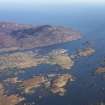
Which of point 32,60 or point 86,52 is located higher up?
point 86,52

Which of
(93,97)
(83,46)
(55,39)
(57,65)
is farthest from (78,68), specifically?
(55,39)

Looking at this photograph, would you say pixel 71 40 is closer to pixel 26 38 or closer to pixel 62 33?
pixel 62 33

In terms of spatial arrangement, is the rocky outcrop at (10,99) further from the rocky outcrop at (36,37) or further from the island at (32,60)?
→ the rocky outcrop at (36,37)

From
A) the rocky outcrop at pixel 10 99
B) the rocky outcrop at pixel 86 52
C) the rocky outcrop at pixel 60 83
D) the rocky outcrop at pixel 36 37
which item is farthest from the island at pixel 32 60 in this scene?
the rocky outcrop at pixel 10 99

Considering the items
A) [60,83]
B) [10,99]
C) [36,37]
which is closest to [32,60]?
[60,83]

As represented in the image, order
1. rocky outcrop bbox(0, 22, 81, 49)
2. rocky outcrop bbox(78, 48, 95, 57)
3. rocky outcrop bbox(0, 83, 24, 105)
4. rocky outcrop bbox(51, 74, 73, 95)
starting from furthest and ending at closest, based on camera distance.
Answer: rocky outcrop bbox(0, 22, 81, 49) → rocky outcrop bbox(78, 48, 95, 57) → rocky outcrop bbox(51, 74, 73, 95) → rocky outcrop bbox(0, 83, 24, 105)

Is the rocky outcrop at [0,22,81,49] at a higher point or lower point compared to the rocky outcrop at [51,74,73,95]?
lower

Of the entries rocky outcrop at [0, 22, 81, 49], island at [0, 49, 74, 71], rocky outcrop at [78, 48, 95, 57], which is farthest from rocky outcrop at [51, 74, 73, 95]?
rocky outcrop at [0, 22, 81, 49]

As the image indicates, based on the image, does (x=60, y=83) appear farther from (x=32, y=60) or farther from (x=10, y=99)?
(x=32, y=60)

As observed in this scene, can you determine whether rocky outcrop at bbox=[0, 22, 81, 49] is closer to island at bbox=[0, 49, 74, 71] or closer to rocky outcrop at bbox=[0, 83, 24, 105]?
island at bbox=[0, 49, 74, 71]

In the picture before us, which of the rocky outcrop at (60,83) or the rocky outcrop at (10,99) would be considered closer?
the rocky outcrop at (10,99)

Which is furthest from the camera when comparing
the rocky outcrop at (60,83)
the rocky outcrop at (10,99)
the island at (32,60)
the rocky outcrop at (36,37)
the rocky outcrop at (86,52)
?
the rocky outcrop at (36,37)
